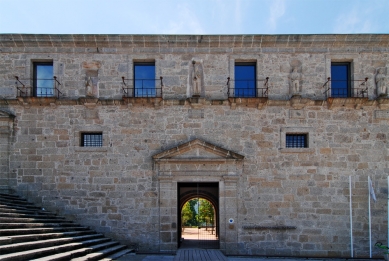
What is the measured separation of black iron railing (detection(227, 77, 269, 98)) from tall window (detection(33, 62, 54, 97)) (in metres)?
6.40

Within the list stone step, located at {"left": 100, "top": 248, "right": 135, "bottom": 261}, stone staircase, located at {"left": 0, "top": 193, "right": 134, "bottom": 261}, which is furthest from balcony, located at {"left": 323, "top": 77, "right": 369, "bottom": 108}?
stone staircase, located at {"left": 0, "top": 193, "right": 134, "bottom": 261}

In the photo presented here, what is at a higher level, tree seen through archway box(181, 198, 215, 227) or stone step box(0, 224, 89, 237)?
stone step box(0, 224, 89, 237)

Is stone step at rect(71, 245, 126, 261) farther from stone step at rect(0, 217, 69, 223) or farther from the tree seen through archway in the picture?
the tree seen through archway

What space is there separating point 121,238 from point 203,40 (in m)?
7.38

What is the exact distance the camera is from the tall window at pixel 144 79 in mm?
11547

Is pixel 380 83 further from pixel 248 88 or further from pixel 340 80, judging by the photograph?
pixel 248 88

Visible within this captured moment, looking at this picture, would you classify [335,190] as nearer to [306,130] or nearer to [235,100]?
[306,130]

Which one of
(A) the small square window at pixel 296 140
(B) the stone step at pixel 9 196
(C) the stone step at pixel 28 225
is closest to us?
(C) the stone step at pixel 28 225

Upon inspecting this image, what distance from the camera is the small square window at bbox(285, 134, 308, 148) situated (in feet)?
37.1

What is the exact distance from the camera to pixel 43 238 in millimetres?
8062

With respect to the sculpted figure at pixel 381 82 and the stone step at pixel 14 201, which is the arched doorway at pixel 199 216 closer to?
the stone step at pixel 14 201

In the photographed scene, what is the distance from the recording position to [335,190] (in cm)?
1094

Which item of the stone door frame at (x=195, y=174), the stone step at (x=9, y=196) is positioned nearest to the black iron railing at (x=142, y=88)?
the stone door frame at (x=195, y=174)

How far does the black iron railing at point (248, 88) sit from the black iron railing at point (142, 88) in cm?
250
